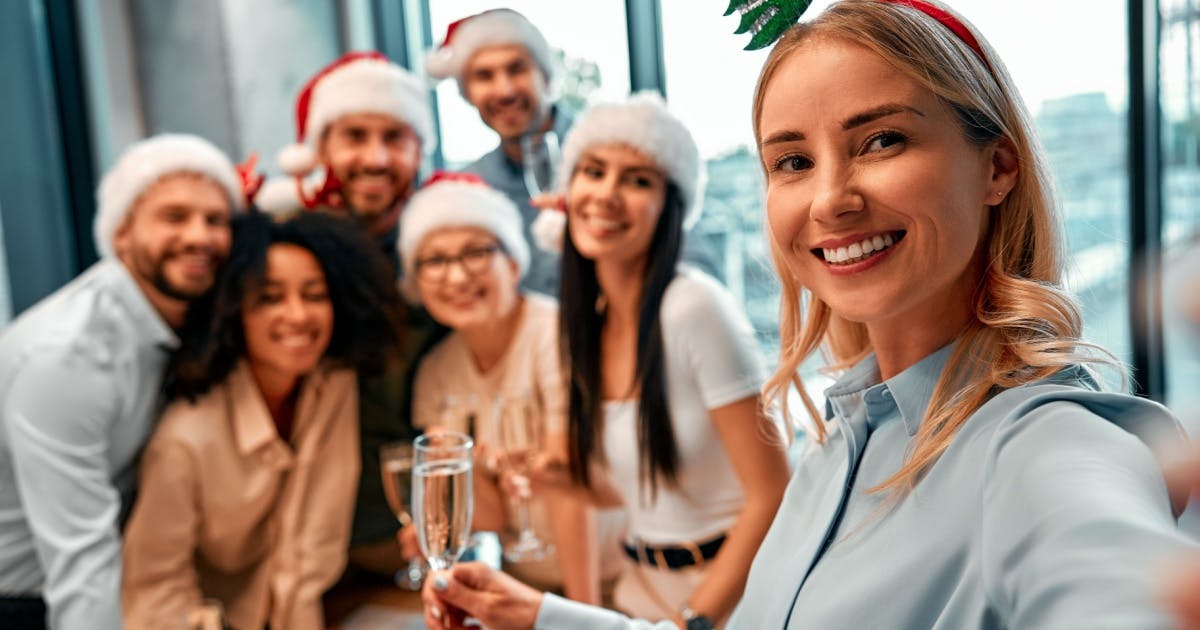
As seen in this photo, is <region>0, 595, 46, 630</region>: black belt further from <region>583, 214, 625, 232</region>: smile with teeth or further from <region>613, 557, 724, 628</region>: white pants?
<region>583, 214, 625, 232</region>: smile with teeth

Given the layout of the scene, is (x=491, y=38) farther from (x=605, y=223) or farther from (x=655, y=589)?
(x=655, y=589)

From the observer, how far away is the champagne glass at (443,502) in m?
1.26

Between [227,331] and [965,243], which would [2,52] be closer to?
[227,331]

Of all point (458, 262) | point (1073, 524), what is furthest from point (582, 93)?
point (1073, 524)

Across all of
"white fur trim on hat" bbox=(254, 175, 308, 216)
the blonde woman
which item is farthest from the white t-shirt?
"white fur trim on hat" bbox=(254, 175, 308, 216)

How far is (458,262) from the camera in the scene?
7.46 ft

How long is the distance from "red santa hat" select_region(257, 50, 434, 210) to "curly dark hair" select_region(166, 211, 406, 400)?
329mm

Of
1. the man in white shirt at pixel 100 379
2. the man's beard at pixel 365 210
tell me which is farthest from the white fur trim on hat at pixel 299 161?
the man in white shirt at pixel 100 379

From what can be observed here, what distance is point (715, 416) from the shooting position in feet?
6.31

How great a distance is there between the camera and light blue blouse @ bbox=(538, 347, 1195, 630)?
1.86ft

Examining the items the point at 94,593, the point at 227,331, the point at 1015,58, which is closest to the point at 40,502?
the point at 94,593

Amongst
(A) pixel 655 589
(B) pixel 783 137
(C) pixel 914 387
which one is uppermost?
(B) pixel 783 137

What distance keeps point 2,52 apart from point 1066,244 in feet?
11.0

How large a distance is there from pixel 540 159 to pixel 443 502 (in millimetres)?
1419
